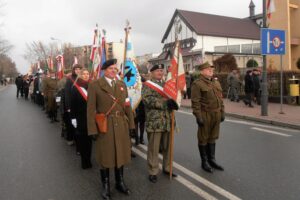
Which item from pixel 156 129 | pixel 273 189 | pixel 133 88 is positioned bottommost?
pixel 273 189

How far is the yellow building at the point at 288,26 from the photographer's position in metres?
25.2

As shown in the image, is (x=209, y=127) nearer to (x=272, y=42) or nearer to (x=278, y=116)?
(x=278, y=116)

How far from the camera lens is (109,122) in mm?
4531

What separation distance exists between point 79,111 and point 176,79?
6.24 ft

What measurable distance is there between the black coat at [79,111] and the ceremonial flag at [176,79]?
5.46 ft

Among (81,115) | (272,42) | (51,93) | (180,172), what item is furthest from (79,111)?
(272,42)

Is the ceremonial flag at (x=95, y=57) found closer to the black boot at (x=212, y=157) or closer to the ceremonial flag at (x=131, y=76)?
the ceremonial flag at (x=131, y=76)

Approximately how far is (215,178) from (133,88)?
2815 millimetres

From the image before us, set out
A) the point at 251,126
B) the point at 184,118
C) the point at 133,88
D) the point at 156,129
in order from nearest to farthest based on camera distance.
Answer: the point at 156,129
the point at 133,88
the point at 251,126
the point at 184,118

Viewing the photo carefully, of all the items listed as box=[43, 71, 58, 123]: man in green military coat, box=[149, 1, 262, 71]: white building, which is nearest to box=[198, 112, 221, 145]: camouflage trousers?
box=[43, 71, 58, 123]: man in green military coat

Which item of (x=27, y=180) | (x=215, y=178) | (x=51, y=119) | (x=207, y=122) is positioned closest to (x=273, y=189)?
(x=215, y=178)

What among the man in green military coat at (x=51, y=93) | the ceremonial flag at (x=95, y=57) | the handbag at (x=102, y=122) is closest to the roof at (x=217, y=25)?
the man in green military coat at (x=51, y=93)

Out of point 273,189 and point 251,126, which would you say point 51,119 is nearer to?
point 251,126

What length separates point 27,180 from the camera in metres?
5.41
